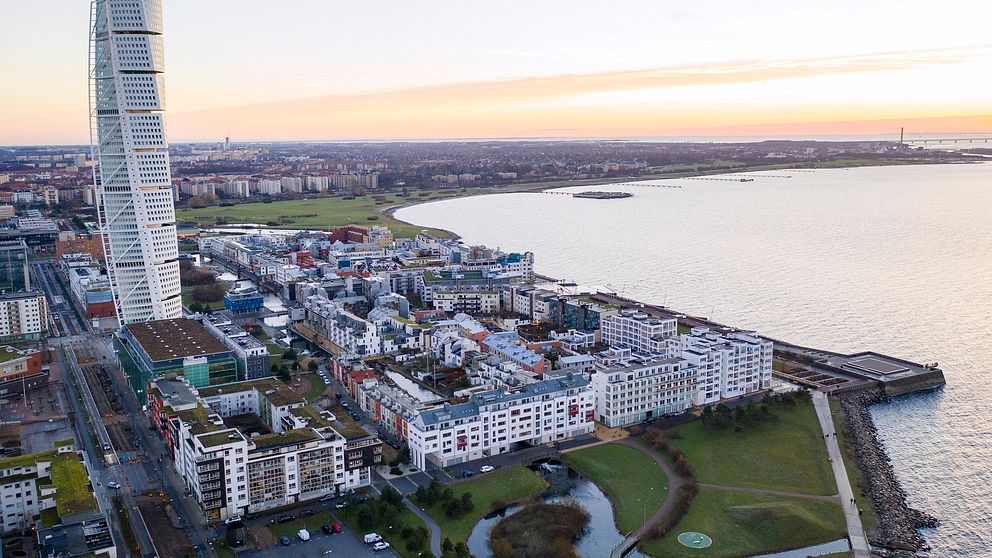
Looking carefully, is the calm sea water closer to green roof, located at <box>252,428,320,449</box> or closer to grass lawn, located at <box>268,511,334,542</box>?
grass lawn, located at <box>268,511,334,542</box>

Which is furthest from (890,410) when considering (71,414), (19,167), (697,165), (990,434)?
(19,167)

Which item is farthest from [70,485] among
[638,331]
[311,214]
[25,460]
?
[311,214]

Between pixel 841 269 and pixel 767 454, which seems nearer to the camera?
pixel 767 454

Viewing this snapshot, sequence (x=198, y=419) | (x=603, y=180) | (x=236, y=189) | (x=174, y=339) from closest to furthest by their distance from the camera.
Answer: (x=198, y=419) < (x=174, y=339) < (x=236, y=189) < (x=603, y=180)

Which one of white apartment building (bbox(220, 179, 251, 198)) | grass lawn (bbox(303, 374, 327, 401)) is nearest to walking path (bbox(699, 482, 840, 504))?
grass lawn (bbox(303, 374, 327, 401))

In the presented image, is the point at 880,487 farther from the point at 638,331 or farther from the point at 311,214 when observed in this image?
the point at 311,214

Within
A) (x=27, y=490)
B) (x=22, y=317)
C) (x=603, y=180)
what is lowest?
(x=27, y=490)

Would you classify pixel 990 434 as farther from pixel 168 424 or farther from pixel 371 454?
pixel 168 424
